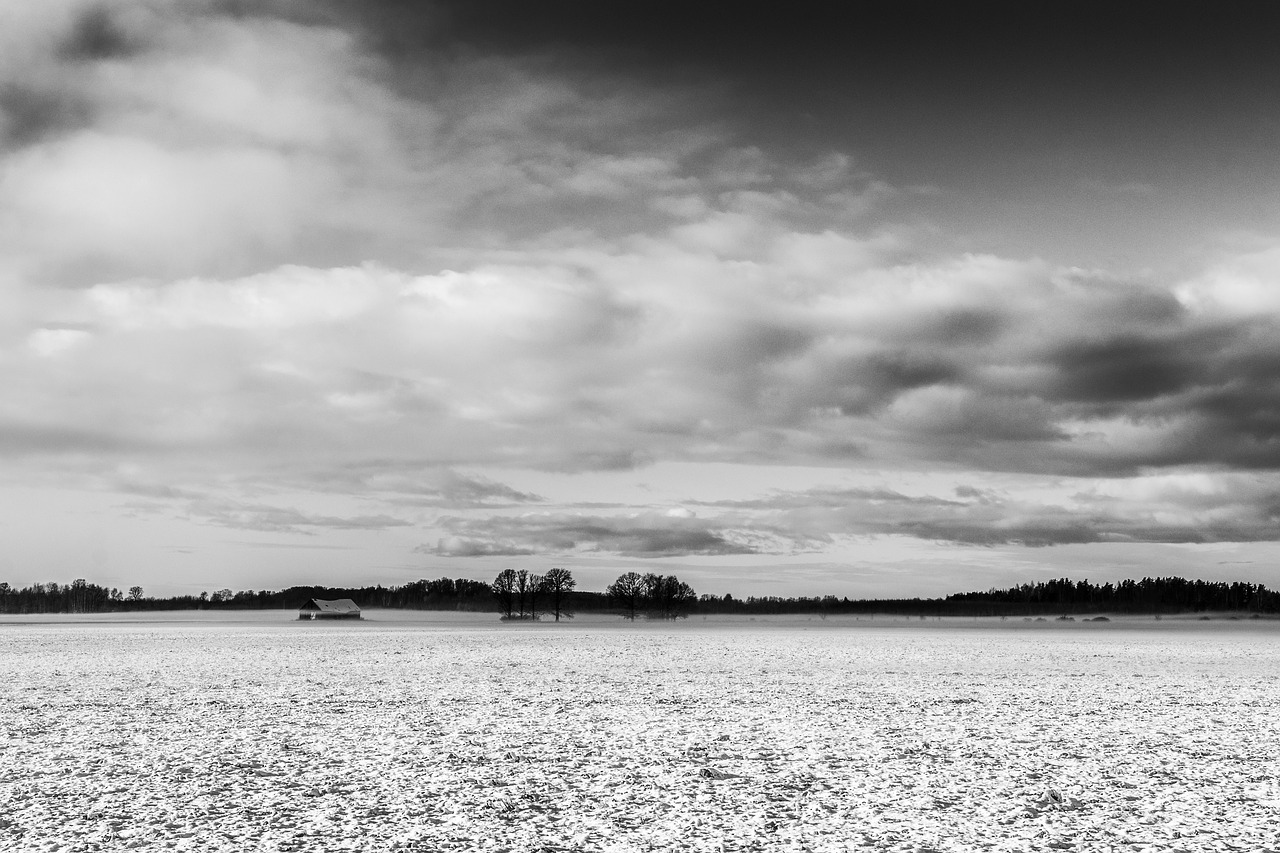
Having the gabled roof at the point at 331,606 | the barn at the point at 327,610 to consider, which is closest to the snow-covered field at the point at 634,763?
the barn at the point at 327,610

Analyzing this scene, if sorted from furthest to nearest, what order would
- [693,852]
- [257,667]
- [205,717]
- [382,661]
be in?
[382,661], [257,667], [205,717], [693,852]

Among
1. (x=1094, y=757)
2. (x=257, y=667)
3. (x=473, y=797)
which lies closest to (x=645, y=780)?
(x=473, y=797)

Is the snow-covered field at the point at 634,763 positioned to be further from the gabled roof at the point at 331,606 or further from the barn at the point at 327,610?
the gabled roof at the point at 331,606

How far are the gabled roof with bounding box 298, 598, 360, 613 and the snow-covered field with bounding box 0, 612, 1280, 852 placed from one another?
128 meters

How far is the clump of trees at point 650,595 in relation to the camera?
168375 mm

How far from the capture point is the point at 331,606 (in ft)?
517

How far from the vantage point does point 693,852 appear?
434 inches

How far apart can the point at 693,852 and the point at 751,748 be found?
6811 millimetres

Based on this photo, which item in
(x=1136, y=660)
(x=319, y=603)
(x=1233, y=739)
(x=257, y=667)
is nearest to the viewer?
(x=1233, y=739)

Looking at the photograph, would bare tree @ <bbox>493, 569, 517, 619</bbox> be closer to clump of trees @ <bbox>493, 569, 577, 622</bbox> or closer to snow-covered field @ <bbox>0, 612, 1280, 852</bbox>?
clump of trees @ <bbox>493, 569, 577, 622</bbox>

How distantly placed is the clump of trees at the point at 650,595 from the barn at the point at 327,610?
138 feet

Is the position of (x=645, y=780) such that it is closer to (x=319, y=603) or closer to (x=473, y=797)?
(x=473, y=797)

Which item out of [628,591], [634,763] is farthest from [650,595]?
[634,763]

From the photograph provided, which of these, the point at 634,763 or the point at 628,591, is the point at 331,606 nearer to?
the point at 628,591
